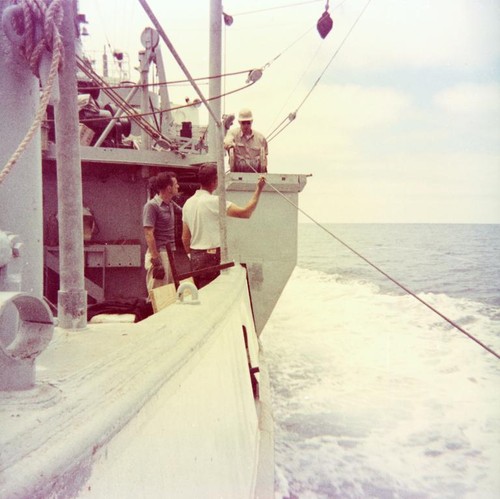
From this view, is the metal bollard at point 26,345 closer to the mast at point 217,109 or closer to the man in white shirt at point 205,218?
the mast at point 217,109

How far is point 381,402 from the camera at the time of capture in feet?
25.9

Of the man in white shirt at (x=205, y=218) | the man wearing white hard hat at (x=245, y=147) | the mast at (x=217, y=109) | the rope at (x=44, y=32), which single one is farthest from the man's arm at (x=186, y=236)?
the rope at (x=44, y=32)

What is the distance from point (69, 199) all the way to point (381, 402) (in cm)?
681

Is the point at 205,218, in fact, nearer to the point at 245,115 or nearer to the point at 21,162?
the point at 245,115

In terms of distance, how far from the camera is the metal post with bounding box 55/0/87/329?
206 centimetres

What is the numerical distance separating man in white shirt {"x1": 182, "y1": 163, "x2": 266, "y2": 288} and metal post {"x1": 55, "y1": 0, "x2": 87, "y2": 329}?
8.47 feet

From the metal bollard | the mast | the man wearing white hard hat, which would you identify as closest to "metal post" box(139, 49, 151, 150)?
the mast

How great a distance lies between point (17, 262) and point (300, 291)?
18938mm

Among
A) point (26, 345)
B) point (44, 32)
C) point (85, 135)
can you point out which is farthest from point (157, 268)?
point (85, 135)

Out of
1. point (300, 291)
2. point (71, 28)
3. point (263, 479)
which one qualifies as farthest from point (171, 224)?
point (300, 291)

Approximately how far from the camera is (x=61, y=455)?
0.91 metres

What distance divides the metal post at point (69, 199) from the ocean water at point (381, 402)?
365 centimetres

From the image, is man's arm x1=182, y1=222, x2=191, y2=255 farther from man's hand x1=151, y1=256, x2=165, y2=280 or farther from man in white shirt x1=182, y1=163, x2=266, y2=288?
man's hand x1=151, y1=256, x2=165, y2=280

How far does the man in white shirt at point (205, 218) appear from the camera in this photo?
15.8 ft
